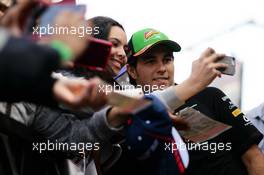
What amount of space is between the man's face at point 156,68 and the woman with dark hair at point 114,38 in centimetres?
8

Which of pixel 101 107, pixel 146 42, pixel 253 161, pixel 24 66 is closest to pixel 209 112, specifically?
pixel 253 161

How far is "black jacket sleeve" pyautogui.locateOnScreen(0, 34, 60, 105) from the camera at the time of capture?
2.31 feet

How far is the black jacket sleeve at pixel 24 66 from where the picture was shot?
0.70m

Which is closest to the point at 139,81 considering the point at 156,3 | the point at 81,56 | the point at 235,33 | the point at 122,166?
the point at 122,166

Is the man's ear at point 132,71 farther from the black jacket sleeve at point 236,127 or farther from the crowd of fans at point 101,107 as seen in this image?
the black jacket sleeve at point 236,127

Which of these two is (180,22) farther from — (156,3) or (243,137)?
(243,137)

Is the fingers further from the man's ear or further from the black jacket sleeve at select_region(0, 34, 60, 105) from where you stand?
the man's ear

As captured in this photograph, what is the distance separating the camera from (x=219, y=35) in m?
3.98

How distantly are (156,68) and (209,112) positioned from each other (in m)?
0.22

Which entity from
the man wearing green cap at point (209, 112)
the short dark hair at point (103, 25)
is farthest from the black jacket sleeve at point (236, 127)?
the short dark hair at point (103, 25)

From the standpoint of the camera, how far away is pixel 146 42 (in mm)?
1629

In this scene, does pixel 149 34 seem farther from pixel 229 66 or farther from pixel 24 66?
pixel 24 66

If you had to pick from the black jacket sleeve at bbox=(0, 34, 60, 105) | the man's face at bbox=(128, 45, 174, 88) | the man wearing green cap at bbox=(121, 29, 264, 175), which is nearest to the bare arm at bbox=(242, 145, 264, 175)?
the man wearing green cap at bbox=(121, 29, 264, 175)

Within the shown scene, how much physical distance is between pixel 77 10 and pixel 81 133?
0.42 meters
